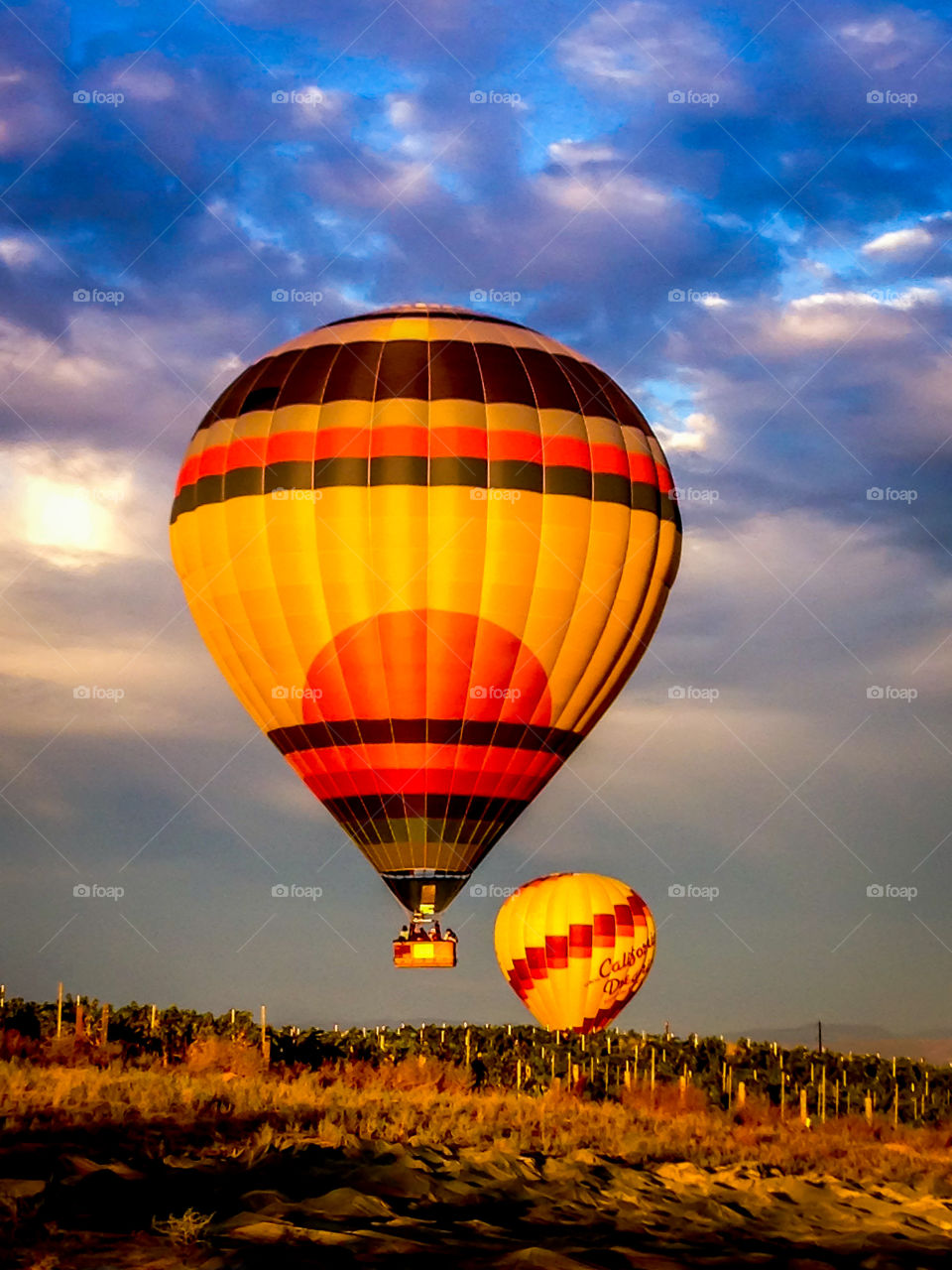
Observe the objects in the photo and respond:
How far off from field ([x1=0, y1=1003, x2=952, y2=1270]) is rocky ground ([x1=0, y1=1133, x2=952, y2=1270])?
0.10 feet

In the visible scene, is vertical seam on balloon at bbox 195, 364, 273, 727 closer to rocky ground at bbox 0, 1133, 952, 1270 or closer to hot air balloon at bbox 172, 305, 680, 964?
hot air balloon at bbox 172, 305, 680, 964

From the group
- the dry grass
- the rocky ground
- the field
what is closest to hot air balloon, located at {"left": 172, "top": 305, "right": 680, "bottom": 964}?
the field

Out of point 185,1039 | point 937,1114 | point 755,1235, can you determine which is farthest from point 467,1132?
point 937,1114

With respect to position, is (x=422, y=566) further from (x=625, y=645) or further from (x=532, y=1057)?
(x=532, y=1057)

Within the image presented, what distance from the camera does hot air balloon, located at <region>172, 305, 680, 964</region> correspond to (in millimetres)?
33594

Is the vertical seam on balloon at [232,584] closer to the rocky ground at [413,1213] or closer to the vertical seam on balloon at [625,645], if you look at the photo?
the vertical seam on balloon at [625,645]

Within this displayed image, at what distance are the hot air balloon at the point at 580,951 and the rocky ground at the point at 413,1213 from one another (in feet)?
104

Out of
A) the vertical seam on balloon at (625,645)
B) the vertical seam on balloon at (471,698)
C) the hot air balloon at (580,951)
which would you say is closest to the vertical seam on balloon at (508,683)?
the vertical seam on balloon at (471,698)

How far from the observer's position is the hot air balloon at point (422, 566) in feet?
110

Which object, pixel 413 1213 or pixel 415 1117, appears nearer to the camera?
pixel 413 1213

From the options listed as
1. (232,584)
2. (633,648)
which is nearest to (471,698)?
(633,648)

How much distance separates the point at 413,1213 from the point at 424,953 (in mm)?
19677

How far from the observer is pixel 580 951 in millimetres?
50688

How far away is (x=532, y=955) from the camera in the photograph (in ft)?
169
